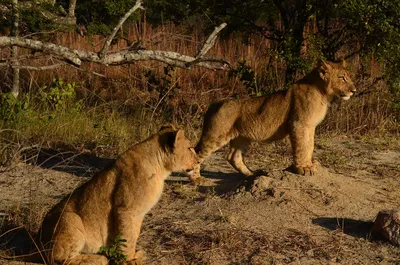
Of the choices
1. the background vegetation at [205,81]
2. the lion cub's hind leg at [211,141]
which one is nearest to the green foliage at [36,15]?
the background vegetation at [205,81]

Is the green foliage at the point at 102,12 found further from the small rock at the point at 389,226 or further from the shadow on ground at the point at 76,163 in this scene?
the small rock at the point at 389,226

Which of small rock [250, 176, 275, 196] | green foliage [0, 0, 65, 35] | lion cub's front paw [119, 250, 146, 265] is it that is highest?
green foliage [0, 0, 65, 35]

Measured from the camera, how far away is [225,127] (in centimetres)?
840

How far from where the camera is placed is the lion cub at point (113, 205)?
5.37 metres

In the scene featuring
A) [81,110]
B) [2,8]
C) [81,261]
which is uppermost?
[2,8]

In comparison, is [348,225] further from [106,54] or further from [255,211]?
[106,54]

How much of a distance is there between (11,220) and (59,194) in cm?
118

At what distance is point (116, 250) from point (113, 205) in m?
0.44

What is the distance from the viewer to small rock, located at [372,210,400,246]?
6051 millimetres

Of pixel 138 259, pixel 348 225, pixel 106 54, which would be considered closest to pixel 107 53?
pixel 106 54

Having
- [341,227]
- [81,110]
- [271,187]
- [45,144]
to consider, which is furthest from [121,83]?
[341,227]

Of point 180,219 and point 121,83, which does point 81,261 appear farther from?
point 121,83

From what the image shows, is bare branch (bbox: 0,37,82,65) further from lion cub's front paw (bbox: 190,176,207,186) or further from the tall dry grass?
the tall dry grass

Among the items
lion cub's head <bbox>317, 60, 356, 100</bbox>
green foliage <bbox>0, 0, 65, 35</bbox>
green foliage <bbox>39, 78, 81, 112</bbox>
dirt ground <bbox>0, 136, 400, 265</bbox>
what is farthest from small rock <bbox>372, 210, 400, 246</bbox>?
green foliage <bbox>39, 78, 81, 112</bbox>
